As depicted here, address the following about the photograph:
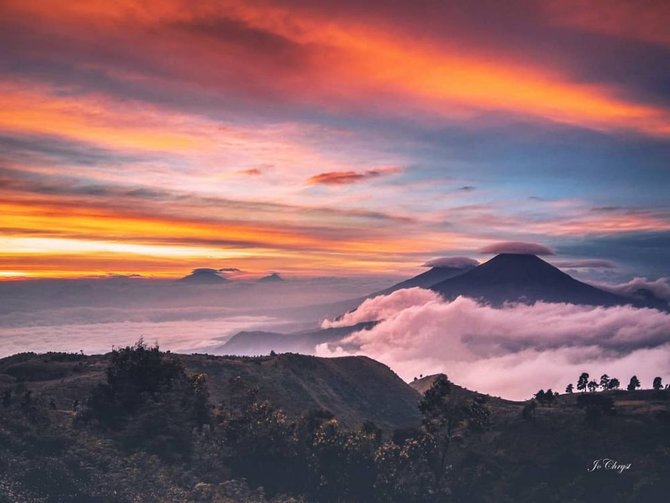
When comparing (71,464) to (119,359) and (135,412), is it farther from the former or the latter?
(119,359)

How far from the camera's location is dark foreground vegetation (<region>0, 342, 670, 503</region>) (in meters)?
99.2

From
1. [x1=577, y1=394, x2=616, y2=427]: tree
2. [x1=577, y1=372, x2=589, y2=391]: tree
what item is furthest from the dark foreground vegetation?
[x1=577, y1=372, x2=589, y2=391]: tree

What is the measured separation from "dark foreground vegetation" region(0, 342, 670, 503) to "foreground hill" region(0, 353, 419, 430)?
165 centimetres

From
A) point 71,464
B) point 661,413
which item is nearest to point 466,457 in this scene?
point 661,413

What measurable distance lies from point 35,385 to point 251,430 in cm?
5204

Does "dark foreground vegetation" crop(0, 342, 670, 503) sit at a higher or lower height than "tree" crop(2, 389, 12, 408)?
lower

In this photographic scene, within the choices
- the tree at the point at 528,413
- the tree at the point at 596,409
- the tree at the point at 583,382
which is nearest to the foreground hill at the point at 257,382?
the tree at the point at 528,413

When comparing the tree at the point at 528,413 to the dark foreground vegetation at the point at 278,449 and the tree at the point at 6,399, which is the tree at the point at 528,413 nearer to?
the dark foreground vegetation at the point at 278,449

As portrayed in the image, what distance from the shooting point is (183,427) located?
118 m

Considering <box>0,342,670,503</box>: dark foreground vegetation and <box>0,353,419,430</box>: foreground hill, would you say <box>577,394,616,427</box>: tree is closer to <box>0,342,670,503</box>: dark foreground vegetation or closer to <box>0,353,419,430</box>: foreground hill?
<box>0,342,670,503</box>: dark foreground vegetation

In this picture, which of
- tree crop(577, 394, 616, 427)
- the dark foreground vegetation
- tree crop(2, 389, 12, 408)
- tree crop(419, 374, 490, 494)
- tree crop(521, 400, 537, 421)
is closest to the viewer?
the dark foreground vegetation

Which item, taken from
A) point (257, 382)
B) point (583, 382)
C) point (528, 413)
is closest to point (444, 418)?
point (528, 413)

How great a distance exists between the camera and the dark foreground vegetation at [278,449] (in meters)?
99.2

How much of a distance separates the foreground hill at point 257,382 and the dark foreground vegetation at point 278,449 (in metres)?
1.65
